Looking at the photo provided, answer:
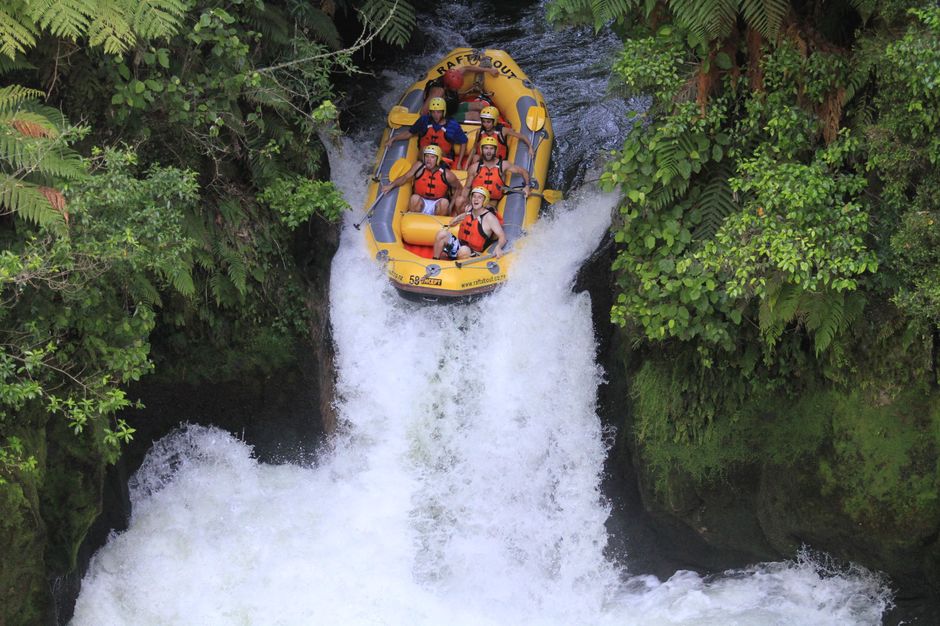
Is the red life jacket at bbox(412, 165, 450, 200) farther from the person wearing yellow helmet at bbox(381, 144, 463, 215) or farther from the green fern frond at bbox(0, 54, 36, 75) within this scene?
the green fern frond at bbox(0, 54, 36, 75)

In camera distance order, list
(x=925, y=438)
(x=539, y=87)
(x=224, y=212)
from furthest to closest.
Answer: (x=539, y=87) < (x=224, y=212) < (x=925, y=438)

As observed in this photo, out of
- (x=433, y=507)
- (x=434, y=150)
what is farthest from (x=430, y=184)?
(x=433, y=507)

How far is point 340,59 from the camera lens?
27.3 feet

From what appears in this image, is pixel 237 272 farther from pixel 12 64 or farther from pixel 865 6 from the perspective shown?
pixel 865 6

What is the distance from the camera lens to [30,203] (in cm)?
654

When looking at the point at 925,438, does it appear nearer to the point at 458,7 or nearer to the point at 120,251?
the point at 120,251

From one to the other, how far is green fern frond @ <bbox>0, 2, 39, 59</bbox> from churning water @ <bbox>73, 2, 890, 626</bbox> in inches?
143

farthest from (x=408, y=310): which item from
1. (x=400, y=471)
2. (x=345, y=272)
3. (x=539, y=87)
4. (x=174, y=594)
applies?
(x=539, y=87)

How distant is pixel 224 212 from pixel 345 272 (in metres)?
1.33

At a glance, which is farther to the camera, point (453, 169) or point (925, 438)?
point (453, 169)

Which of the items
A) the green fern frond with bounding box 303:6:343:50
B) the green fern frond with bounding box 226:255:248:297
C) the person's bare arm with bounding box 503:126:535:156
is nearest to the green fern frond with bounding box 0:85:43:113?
the green fern frond with bounding box 226:255:248:297

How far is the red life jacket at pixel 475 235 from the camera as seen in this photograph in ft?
31.5

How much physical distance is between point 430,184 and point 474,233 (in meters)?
0.91

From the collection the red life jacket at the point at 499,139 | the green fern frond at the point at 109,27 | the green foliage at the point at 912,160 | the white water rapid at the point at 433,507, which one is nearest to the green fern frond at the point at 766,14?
the green foliage at the point at 912,160
